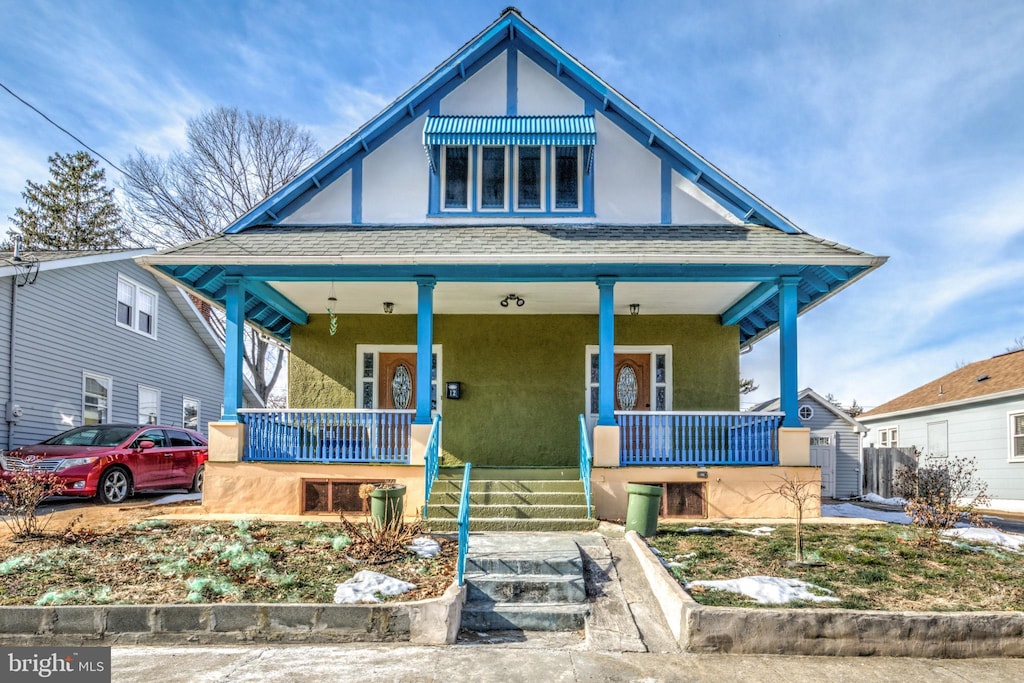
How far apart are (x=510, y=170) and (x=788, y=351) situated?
5161 millimetres

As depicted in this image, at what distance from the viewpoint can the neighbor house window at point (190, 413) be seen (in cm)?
2194

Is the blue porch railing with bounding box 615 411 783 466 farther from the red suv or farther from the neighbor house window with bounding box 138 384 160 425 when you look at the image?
the neighbor house window with bounding box 138 384 160 425

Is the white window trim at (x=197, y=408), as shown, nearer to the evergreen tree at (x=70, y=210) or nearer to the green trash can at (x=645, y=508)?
the evergreen tree at (x=70, y=210)

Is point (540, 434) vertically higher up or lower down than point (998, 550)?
higher up

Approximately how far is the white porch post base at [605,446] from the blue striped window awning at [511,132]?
4.38 m

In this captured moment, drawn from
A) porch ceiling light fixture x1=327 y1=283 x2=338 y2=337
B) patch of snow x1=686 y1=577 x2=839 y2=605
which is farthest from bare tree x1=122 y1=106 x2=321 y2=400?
patch of snow x1=686 y1=577 x2=839 y2=605

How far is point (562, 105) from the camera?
488 inches

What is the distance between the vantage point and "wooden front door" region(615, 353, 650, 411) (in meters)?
13.7

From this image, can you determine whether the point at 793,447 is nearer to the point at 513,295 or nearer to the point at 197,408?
the point at 513,295

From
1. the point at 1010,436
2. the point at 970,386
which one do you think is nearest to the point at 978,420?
the point at 1010,436

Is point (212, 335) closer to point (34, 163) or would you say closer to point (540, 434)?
point (540, 434)

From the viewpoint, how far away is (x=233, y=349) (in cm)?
1088

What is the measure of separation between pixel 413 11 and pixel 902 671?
Result: 1042cm

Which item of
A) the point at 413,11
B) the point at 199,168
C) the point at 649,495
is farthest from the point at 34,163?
the point at 649,495
